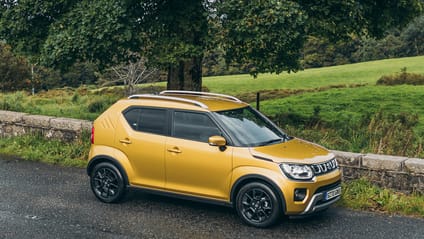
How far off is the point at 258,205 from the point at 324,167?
3.41 ft

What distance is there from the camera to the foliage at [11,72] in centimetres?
3966

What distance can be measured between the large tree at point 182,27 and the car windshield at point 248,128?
2586 mm

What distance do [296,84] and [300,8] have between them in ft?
79.9

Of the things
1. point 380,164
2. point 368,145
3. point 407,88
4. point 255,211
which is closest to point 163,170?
point 255,211

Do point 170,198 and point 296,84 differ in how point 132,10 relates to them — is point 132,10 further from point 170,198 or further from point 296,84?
point 296,84

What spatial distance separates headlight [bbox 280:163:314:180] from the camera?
6844 mm

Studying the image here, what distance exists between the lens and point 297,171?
270 inches

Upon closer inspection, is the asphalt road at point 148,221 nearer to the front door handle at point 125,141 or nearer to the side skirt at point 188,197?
the side skirt at point 188,197

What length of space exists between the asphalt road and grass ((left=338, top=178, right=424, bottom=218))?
9.8 inches

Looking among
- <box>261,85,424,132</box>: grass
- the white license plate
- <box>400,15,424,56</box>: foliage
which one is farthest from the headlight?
<box>400,15,424,56</box>: foliage

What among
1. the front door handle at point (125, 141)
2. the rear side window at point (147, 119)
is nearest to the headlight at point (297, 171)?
the rear side window at point (147, 119)

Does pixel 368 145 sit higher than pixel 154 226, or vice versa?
pixel 368 145

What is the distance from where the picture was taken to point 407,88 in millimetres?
23875

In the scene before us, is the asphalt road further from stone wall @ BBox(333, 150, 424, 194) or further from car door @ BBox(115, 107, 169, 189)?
stone wall @ BBox(333, 150, 424, 194)
